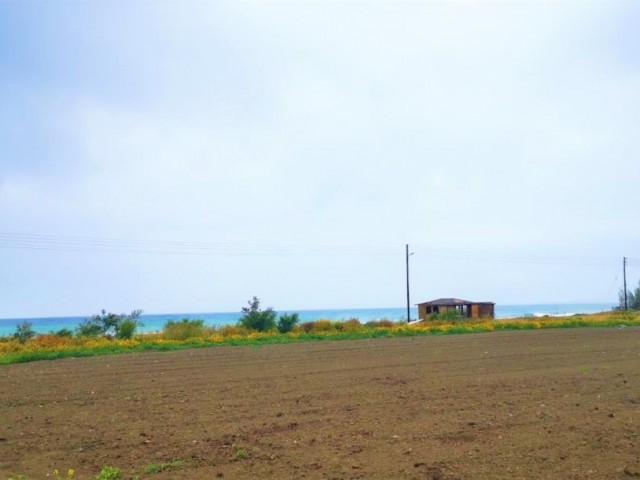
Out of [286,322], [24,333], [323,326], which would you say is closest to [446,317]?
[323,326]

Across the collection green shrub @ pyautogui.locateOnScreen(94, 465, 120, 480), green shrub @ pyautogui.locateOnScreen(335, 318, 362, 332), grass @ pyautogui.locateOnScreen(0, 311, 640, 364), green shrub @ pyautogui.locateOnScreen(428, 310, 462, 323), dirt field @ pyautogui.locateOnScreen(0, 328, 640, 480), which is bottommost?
green shrub @ pyautogui.locateOnScreen(94, 465, 120, 480)

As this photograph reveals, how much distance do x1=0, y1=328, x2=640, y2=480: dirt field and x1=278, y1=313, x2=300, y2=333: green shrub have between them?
24.3m

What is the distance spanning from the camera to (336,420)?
9641mm

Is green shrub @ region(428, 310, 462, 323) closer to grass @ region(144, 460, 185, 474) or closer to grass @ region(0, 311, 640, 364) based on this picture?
grass @ region(0, 311, 640, 364)

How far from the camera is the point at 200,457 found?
7758 mm

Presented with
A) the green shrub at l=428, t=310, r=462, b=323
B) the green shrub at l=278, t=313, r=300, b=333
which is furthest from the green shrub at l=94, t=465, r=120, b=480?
the green shrub at l=428, t=310, r=462, b=323

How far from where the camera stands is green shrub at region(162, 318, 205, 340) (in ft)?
115

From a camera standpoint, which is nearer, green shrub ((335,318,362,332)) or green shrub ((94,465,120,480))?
green shrub ((94,465,120,480))

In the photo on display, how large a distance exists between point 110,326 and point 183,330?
6.35m

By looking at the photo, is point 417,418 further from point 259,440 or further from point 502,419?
point 259,440

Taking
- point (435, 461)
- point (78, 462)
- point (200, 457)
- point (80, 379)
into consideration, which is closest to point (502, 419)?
point (435, 461)

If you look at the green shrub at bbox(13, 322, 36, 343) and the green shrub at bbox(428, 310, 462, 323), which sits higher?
the green shrub at bbox(428, 310, 462, 323)

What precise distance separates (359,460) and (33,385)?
410 inches

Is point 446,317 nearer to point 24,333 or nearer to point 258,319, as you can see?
point 258,319
